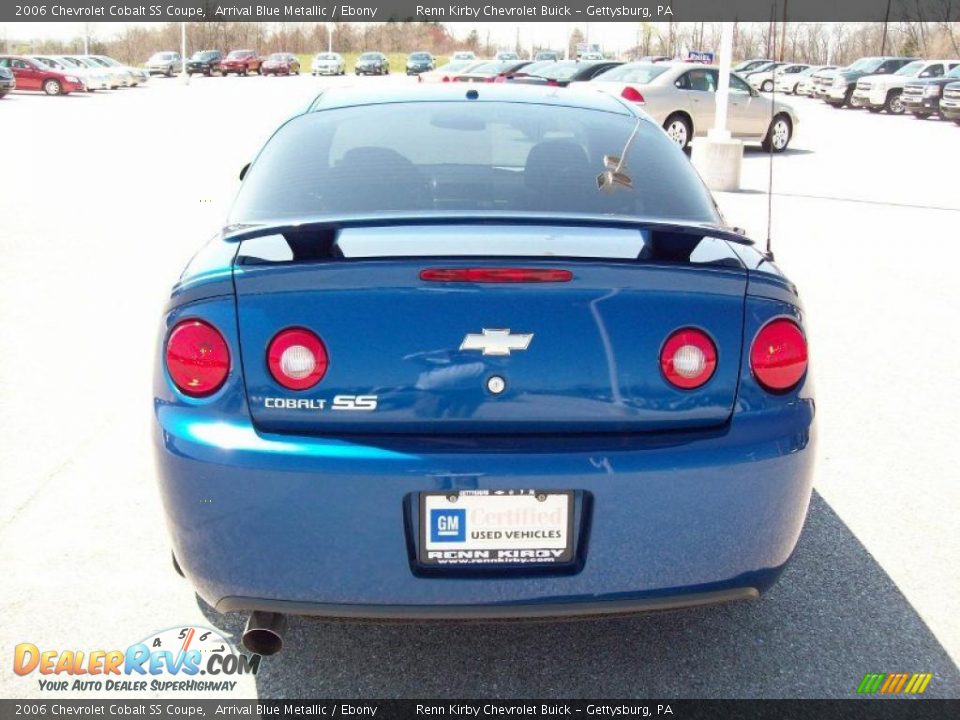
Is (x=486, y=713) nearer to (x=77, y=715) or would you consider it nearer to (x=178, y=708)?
(x=178, y=708)

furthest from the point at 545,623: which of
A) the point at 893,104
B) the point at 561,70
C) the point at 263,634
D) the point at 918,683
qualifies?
the point at 893,104

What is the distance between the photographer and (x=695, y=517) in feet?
8.43

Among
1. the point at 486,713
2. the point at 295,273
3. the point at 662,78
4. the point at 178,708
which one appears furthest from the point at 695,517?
the point at 662,78

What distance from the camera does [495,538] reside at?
252cm

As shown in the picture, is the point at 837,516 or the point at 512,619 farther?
the point at 837,516

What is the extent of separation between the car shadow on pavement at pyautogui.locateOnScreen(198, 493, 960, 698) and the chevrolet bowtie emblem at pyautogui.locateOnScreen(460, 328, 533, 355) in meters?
0.77

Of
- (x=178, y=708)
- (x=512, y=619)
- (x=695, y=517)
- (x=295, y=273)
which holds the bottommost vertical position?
(x=178, y=708)

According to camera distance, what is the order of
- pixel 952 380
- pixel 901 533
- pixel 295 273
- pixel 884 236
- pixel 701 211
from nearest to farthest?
pixel 295 273 < pixel 701 211 < pixel 901 533 < pixel 952 380 < pixel 884 236

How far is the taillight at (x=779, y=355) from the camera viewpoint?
269 centimetres

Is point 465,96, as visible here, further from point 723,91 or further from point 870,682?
point 723,91

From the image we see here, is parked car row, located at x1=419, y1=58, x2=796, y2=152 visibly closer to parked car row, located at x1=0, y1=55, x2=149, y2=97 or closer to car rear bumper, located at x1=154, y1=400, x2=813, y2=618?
car rear bumper, located at x1=154, y1=400, x2=813, y2=618

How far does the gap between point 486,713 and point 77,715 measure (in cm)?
110

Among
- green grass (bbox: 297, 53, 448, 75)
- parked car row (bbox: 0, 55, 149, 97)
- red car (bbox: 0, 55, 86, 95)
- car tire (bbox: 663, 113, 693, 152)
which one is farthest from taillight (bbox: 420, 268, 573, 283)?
green grass (bbox: 297, 53, 448, 75)

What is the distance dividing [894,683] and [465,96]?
2.54 meters
